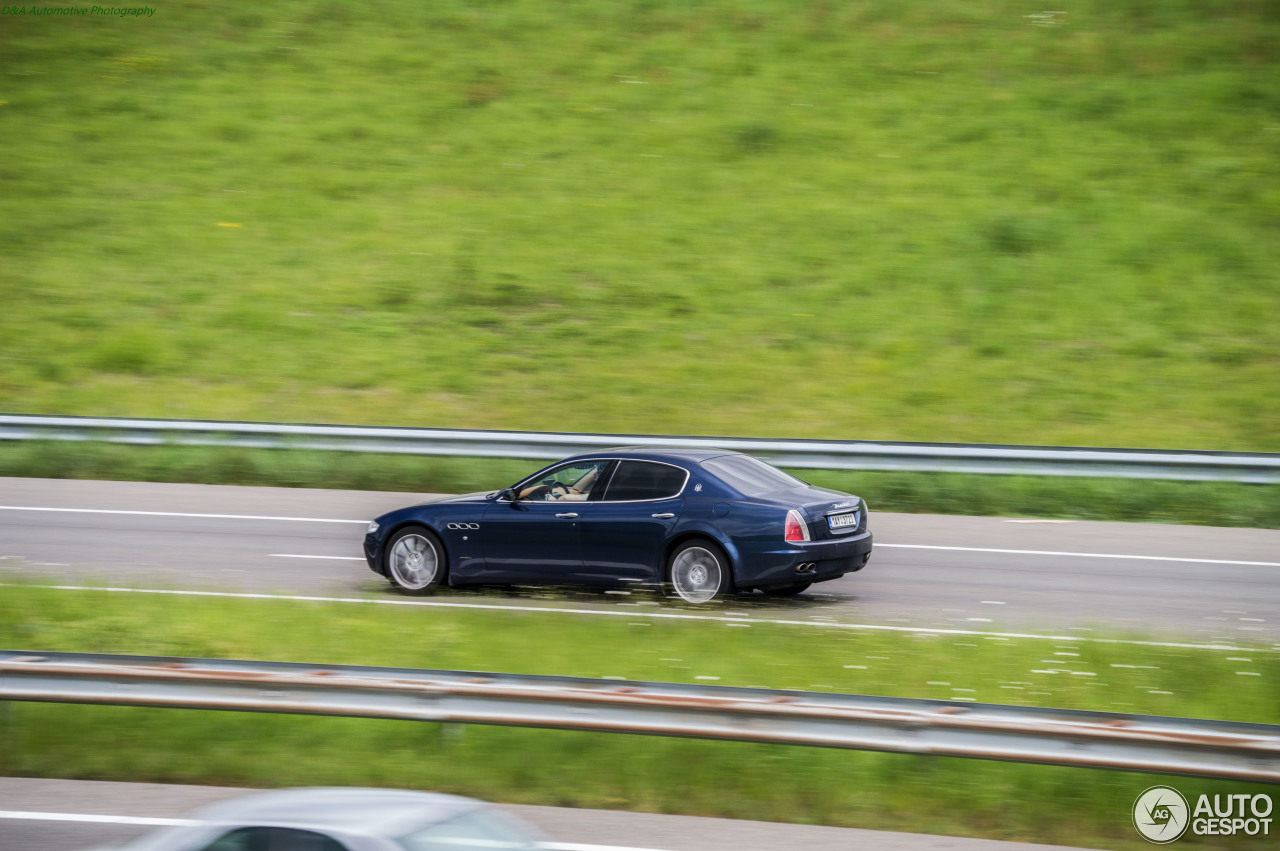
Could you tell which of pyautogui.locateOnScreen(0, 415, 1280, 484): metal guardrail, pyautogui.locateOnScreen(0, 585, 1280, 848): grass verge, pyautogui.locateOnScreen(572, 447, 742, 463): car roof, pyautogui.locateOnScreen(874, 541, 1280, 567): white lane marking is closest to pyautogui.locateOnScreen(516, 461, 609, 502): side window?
pyautogui.locateOnScreen(572, 447, 742, 463): car roof

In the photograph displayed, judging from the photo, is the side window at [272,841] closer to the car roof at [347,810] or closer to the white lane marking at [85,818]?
the car roof at [347,810]

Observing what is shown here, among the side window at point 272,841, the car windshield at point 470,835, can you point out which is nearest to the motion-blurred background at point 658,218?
the car windshield at point 470,835

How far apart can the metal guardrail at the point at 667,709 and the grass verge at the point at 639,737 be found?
0.43 metres

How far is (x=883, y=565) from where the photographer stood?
43.3 feet

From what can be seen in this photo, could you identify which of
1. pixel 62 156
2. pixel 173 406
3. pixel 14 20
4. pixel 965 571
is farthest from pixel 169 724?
pixel 14 20

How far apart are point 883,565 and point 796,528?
7.82 ft

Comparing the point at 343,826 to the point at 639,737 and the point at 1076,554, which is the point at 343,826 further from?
the point at 1076,554

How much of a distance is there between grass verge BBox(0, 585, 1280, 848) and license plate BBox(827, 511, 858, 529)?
59.8 inches

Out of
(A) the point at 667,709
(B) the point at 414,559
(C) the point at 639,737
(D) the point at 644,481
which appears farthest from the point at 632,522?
(A) the point at 667,709

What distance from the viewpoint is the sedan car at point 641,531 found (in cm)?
1127

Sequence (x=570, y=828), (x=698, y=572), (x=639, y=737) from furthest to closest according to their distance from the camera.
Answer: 1. (x=698, y=572)
2. (x=639, y=737)
3. (x=570, y=828)

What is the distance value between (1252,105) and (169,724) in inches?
850

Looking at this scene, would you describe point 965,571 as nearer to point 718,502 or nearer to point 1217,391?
point 718,502

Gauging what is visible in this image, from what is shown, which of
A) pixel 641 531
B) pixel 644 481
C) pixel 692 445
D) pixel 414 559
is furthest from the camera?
pixel 692 445
